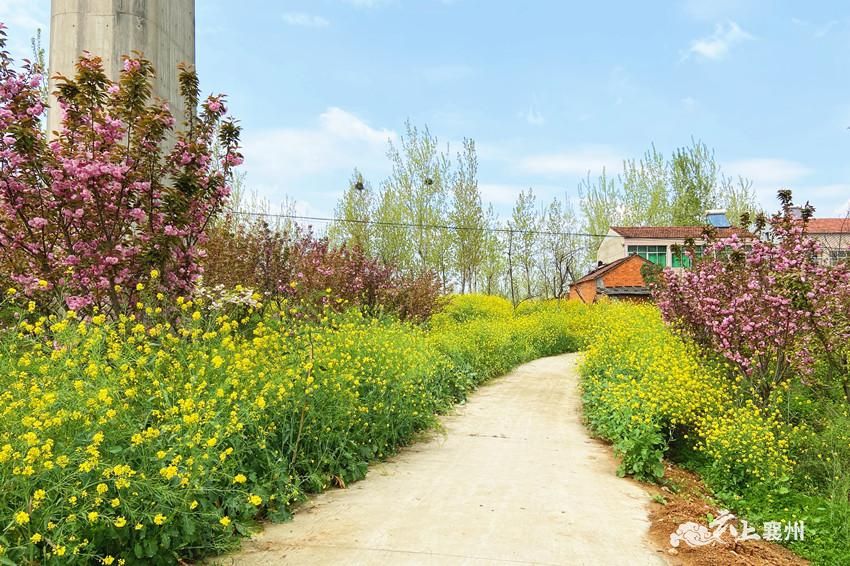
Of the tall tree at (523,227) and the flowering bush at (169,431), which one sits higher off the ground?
the tall tree at (523,227)

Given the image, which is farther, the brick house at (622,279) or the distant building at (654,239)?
the distant building at (654,239)

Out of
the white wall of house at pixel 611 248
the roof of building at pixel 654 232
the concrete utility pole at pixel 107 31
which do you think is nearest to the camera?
the concrete utility pole at pixel 107 31

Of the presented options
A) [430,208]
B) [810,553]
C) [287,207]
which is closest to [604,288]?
[430,208]

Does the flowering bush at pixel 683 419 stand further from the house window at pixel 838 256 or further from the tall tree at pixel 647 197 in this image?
the tall tree at pixel 647 197

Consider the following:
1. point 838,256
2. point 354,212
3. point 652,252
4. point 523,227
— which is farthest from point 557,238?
point 838,256

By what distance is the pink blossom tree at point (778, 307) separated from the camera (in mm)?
5227

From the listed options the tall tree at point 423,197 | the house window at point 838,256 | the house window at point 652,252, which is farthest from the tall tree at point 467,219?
the house window at point 838,256

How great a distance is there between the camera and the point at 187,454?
277cm

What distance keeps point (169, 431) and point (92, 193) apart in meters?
2.07

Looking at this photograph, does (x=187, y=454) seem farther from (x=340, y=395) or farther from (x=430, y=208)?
(x=430, y=208)

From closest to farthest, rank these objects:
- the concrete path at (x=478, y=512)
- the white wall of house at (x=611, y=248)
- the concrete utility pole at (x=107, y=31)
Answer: the concrete path at (x=478, y=512)
the concrete utility pole at (x=107, y=31)
the white wall of house at (x=611, y=248)

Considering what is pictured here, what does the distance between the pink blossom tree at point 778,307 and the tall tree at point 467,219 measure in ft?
54.7

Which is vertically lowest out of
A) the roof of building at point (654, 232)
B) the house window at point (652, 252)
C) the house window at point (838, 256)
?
the house window at point (838, 256)

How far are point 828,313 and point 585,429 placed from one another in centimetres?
272
